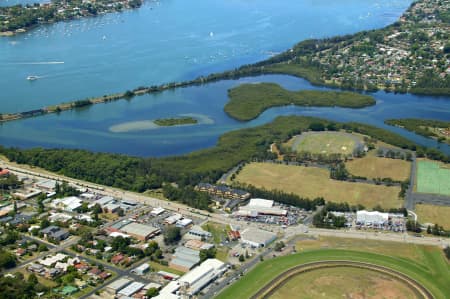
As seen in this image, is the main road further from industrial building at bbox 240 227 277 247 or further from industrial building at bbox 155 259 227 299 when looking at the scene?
industrial building at bbox 155 259 227 299

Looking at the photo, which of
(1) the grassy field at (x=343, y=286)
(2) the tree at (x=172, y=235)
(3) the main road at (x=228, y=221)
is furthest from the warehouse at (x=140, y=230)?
(1) the grassy field at (x=343, y=286)

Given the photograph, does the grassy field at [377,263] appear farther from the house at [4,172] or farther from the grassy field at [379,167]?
the house at [4,172]

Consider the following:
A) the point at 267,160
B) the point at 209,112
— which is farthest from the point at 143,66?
the point at 267,160

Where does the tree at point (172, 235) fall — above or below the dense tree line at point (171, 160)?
below

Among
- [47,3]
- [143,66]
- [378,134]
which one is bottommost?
[378,134]

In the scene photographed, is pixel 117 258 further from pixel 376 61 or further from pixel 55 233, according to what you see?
pixel 376 61

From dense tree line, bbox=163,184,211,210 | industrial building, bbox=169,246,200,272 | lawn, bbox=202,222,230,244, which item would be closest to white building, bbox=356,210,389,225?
lawn, bbox=202,222,230,244

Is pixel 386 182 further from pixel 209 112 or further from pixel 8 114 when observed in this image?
pixel 8 114
